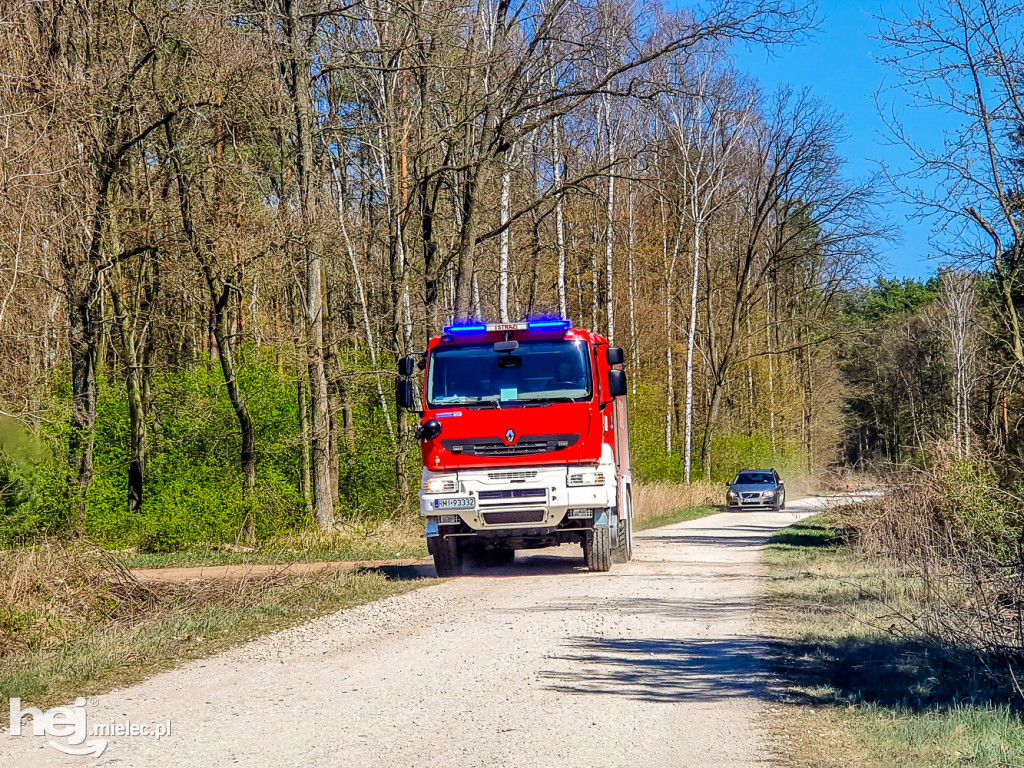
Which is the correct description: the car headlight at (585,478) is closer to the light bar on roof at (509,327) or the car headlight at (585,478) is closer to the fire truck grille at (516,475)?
the fire truck grille at (516,475)

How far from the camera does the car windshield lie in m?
15.4

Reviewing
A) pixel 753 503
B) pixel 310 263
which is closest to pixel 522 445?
pixel 310 263

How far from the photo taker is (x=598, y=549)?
1614 centimetres

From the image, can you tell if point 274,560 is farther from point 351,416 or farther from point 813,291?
point 813,291

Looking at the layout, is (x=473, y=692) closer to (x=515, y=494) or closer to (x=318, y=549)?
(x=515, y=494)

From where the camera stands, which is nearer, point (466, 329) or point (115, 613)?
point (115, 613)

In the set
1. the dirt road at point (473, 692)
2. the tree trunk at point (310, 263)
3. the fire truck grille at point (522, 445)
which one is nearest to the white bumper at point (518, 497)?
the fire truck grille at point (522, 445)

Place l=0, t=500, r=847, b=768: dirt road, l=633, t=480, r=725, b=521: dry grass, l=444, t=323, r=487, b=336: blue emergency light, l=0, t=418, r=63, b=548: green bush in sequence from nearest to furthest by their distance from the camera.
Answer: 1. l=0, t=500, r=847, b=768: dirt road
2. l=444, t=323, r=487, b=336: blue emergency light
3. l=0, t=418, r=63, b=548: green bush
4. l=633, t=480, r=725, b=521: dry grass

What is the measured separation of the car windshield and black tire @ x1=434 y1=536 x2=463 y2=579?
7.17 feet

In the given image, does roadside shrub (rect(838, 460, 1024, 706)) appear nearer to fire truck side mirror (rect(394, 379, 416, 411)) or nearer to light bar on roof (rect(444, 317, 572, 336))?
light bar on roof (rect(444, 317, 572, 336))

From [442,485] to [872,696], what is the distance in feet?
27.7

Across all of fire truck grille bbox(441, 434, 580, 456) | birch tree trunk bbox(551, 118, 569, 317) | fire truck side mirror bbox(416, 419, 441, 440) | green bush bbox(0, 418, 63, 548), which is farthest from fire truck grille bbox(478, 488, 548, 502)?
birch tree trunk bbox(551, 118, 569, 317)

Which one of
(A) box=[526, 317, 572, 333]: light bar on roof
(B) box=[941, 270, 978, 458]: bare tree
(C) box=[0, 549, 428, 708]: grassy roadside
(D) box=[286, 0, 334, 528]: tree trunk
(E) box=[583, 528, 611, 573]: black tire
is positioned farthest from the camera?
(B) box=[941, 270, 978, 458]: bare tree

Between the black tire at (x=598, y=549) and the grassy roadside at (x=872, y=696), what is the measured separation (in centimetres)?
347
